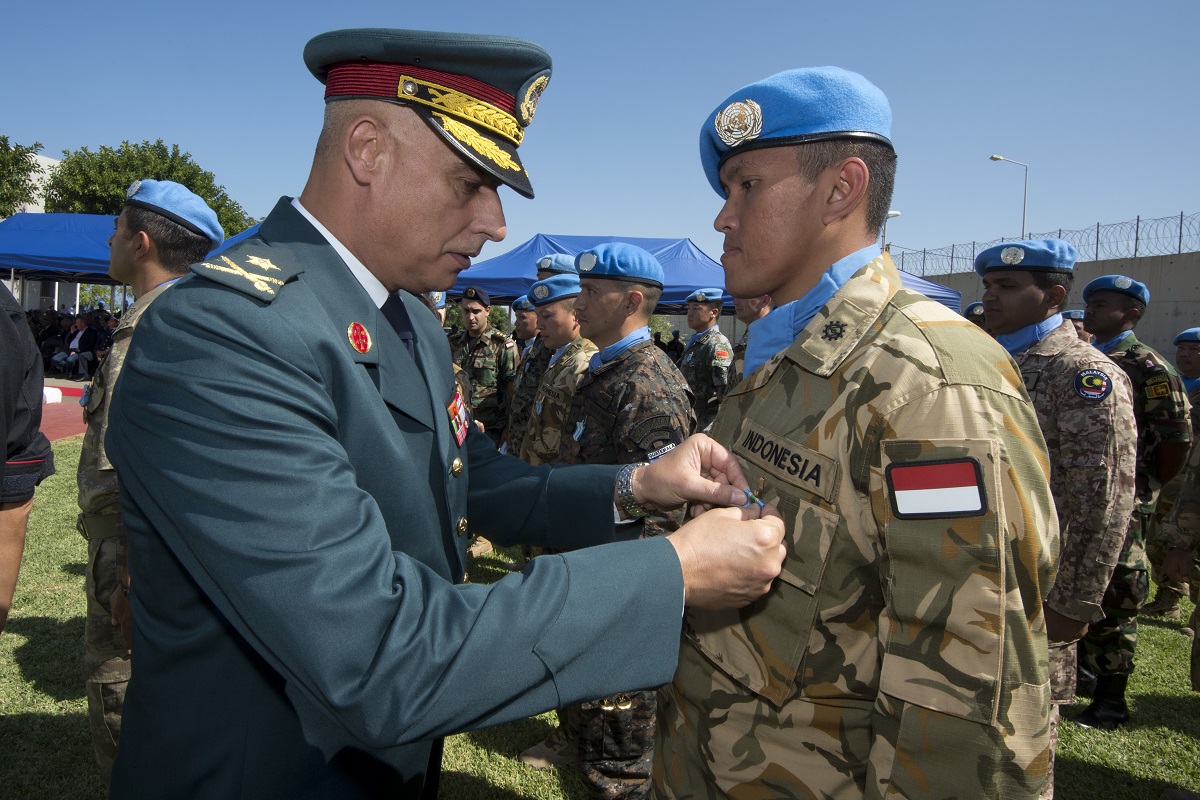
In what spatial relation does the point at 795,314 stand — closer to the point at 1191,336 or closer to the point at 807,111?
the point at 807,111

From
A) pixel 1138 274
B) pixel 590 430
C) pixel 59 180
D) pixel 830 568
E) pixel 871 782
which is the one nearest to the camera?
pixel 871 782

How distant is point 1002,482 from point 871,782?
643 millimetres

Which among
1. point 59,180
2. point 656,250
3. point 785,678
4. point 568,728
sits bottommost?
point 568,728

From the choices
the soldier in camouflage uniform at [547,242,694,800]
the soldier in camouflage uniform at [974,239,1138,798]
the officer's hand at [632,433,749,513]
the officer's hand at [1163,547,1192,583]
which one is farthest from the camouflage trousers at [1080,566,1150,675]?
the officer's hand at [632,433,749,513]

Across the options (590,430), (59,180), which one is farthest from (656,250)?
(59,180)

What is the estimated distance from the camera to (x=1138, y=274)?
70.9 feet

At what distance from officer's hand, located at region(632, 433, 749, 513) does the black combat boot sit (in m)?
4.64

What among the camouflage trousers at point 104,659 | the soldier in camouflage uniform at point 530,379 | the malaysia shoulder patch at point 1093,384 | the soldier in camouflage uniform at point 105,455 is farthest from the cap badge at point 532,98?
the soldier in camouflage uniform at point 530,379

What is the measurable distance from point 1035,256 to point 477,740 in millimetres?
4524

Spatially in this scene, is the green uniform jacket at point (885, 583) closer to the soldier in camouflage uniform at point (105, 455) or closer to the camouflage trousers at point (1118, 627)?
the soldier in camouflage uniform at point (105, 455)

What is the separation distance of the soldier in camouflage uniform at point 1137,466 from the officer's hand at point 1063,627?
1.50 m

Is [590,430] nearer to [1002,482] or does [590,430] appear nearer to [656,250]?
[1002,482]

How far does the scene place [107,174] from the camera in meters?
37.4

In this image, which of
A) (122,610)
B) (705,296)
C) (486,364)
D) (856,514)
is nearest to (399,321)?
(856,514)
